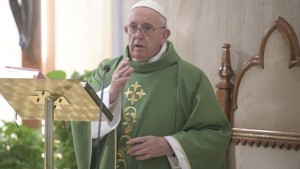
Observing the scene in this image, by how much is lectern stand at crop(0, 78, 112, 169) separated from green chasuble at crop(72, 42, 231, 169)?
0.53 metres

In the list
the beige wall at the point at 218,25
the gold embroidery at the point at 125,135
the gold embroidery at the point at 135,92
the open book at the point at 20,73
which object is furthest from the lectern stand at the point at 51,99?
the beige wall at the point at 218,25

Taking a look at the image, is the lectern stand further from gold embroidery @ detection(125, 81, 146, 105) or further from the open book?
gold embroidery @ detection(125, 81, 146, 105)

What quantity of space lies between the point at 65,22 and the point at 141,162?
2341mm

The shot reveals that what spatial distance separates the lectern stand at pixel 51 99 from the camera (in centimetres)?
256

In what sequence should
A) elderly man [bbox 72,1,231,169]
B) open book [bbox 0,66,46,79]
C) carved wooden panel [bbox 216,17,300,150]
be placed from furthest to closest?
carved wooden panel [bbox 216,17,300,150] → elderly man [bbox 72,1,231,169] → open book [bbox 0,66,46,79]

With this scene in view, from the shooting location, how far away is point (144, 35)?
338cm

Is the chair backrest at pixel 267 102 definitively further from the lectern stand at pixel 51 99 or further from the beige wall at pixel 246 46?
the lectern stand at pixel 51 99

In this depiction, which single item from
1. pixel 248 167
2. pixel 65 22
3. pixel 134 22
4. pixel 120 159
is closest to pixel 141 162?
pixel 120 159

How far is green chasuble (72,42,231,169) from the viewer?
3.33 metres

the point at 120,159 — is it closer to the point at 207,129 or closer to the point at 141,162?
the point at 141,162

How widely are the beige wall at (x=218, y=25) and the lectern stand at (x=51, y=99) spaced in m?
1.82

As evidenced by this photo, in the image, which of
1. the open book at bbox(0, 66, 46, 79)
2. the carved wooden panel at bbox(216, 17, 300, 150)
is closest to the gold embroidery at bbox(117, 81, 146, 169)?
the open book at bbox(0, 66, 46, 79)

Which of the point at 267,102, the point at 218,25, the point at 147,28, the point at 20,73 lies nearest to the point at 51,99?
the point at 20,73

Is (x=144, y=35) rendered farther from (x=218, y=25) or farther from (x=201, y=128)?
(x=218, y=25)
